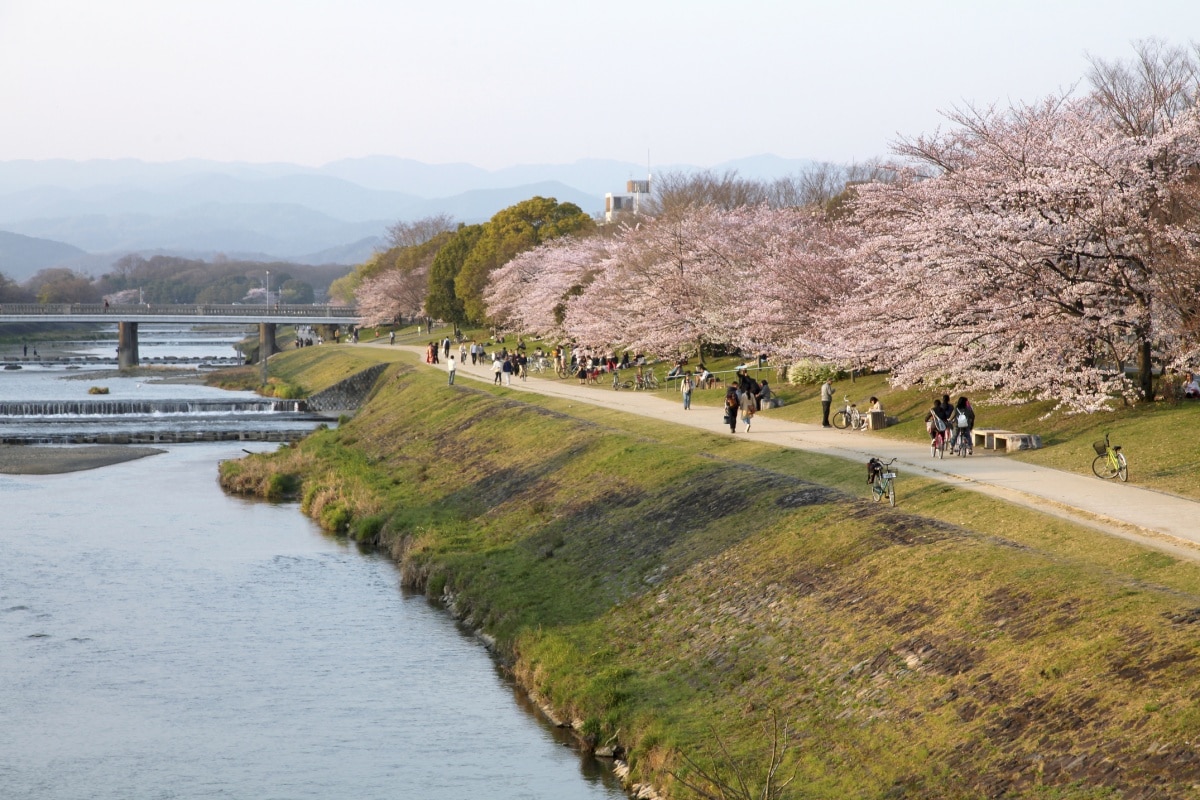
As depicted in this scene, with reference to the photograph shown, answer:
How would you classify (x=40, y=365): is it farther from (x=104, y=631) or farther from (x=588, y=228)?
(x=104, y=631)

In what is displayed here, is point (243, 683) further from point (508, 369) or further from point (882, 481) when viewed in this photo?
point (508, 369)

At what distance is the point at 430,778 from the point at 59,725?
269 inches

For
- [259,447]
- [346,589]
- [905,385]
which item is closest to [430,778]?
[346,589]

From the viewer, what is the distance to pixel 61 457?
5472 cm

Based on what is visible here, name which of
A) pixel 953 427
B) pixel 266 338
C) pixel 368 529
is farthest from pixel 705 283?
pixel 266 338

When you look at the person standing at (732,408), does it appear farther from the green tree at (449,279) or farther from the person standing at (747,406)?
the green tree at (449,279)

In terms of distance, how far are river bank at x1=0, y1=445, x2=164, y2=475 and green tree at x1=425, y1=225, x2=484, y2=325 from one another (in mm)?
44464

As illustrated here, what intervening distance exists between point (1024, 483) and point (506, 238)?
7234 cm

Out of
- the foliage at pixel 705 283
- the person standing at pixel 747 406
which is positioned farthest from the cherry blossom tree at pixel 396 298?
the person standing at pixel 747 406

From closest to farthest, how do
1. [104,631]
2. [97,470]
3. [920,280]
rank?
[104,631], [920,280], [97,470]

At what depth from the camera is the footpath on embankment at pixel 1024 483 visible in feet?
70.3

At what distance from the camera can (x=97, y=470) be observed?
51.5m

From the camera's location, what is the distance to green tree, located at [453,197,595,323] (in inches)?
3723

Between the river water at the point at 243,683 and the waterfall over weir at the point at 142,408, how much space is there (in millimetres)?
34294
